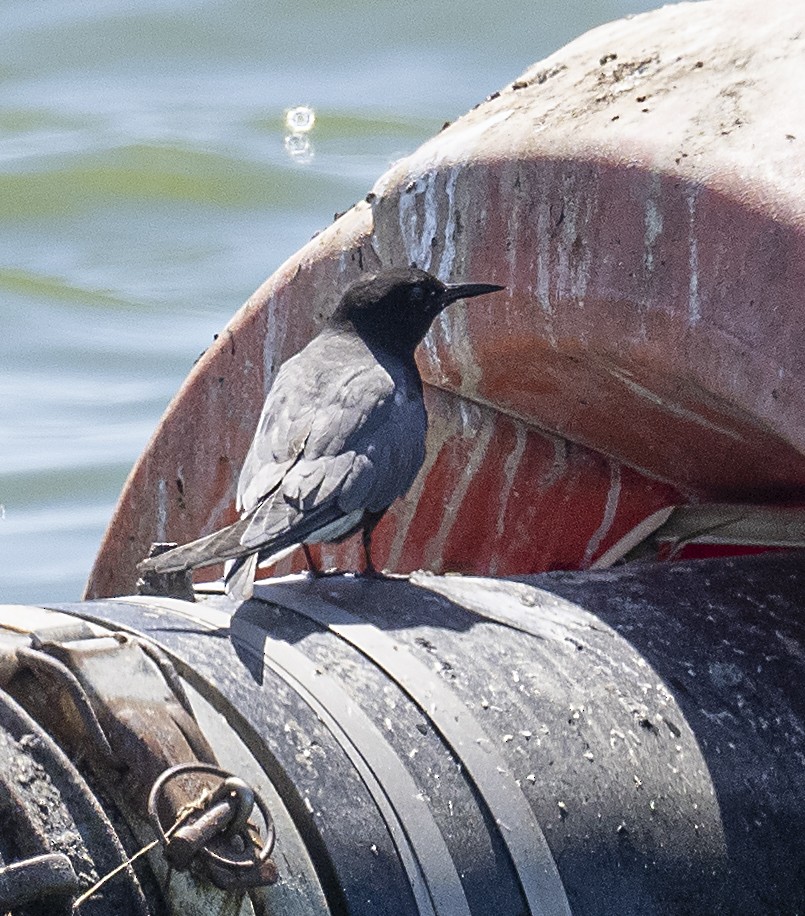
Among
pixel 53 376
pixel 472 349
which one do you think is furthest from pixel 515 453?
pixel 53 376

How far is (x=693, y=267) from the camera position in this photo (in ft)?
9.05

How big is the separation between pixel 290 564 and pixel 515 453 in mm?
526

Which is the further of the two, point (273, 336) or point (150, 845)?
point (273, 336)

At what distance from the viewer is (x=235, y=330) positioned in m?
3.71

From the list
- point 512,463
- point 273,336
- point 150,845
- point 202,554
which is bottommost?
point 150,845

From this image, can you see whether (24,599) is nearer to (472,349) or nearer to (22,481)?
(22,481)

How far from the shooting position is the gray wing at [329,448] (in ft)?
9.23

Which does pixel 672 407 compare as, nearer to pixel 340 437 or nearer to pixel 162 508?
pixel 340 437

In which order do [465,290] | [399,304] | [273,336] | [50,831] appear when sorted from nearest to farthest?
[50,831]
[465,290]
[399,304]
[273,336]

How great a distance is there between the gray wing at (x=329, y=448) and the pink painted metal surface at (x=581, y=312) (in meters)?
0.27

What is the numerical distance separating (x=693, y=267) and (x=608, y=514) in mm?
814

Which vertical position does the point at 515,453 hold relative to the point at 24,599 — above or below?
above

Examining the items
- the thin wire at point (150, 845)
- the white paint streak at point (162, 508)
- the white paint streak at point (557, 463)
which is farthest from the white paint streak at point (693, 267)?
the white paint streak at point (162, 508)

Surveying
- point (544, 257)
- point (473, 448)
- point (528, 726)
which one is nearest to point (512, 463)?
point (473, 448)
